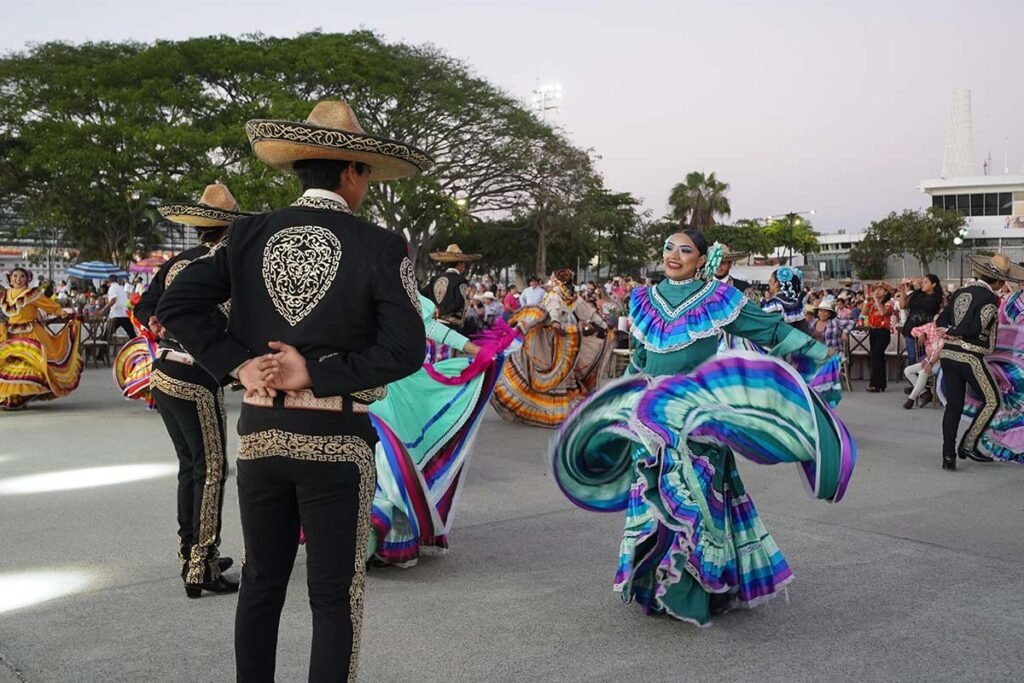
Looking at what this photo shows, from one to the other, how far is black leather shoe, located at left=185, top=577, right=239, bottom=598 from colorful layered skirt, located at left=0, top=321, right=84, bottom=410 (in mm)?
8587

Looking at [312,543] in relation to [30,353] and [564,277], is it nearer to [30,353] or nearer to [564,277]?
[564,277]

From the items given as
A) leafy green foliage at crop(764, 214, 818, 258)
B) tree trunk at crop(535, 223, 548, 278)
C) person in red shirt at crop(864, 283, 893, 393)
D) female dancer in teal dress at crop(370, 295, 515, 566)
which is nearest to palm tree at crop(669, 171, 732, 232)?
leafy green foliage at crop(764, 214, 818, 258)

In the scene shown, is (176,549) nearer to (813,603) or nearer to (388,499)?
(388,499)

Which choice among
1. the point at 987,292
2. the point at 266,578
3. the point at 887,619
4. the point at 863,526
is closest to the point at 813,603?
the point at 887,619

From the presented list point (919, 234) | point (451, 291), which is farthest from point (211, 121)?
point (919, 234)

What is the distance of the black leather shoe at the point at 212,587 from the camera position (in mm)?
4961

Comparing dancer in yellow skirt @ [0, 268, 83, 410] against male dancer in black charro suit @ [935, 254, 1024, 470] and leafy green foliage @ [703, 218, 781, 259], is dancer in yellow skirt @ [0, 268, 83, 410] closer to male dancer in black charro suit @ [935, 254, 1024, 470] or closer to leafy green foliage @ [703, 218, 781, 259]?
male dancer in black charro suit @ [935, 254, 1024, 470]

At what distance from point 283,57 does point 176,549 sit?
102ft

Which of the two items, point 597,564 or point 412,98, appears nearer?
point 597,564

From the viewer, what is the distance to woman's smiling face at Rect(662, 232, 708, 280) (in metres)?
5.11

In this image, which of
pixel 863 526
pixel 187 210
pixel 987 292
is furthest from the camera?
pixel 987 292

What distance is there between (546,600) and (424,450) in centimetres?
117

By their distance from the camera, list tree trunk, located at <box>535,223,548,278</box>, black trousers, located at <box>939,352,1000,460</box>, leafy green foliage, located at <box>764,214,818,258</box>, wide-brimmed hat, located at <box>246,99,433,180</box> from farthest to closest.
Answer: leafy green foliage, located at <box>764,214,818,258</box>, tree trunk, located at <box>535,223,548,278</box>, black trousers, located at <box>939,352,1000,460</box>, wide-brimmed hat, located at <box>246,99,433,180</box>

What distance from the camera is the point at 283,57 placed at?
34.4 m
